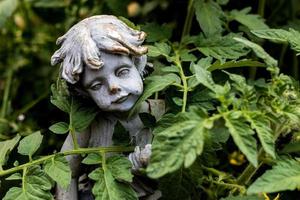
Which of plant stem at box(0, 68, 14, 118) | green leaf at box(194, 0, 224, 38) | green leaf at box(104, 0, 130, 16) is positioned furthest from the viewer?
plant stem at box(0, 68, 14, 118)

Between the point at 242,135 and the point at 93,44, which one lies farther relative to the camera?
the point at 93,44

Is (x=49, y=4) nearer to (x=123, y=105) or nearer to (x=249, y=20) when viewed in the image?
(x=249, y=20)

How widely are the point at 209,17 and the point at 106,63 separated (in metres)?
0.37

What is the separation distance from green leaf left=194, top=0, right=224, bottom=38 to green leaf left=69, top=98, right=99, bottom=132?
11.9 inches

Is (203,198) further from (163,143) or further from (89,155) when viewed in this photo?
(163,143)

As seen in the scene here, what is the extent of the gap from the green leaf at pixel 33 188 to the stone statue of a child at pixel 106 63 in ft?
0.45

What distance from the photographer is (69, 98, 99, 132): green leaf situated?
1019 mm

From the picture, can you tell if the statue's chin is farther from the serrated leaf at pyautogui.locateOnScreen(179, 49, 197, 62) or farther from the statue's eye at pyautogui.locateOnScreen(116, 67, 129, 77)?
the serrated leaf at pyautogui.locateOnScreen(179, 49, 197, 62)

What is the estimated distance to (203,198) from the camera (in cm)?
118

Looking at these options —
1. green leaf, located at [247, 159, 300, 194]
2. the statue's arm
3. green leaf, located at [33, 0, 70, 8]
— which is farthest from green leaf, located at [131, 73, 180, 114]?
green leaf, located at [33, 0, 70, 8]

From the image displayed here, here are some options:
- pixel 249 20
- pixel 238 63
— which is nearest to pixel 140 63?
pixel 238 63

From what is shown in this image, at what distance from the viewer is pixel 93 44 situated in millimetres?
934

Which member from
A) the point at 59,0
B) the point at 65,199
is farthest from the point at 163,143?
the point at 59,0

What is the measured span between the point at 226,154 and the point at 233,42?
34 centimetres
